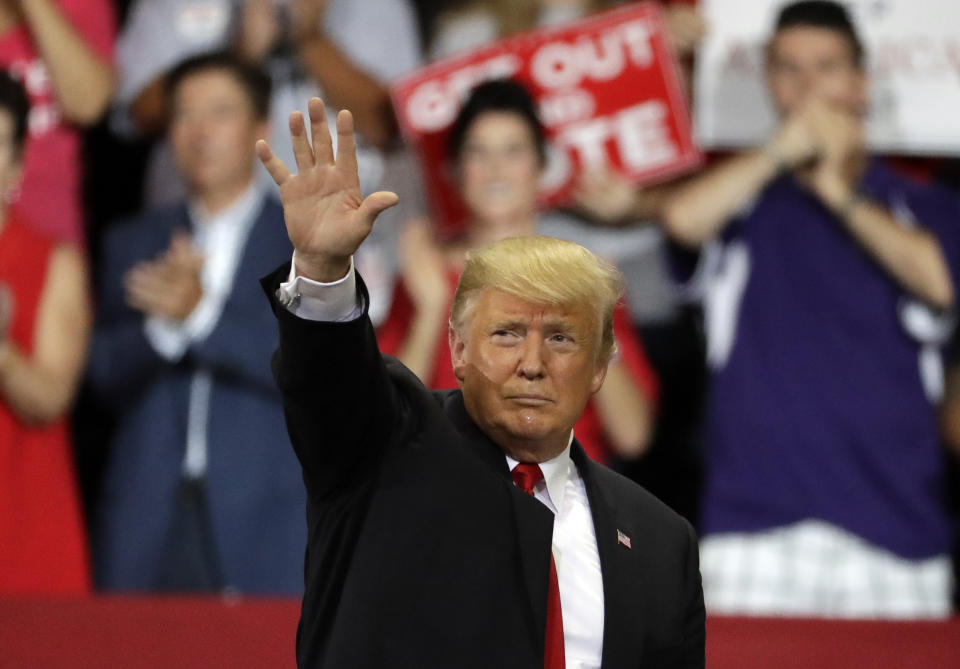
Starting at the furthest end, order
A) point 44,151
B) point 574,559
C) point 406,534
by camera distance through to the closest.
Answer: point 44,151 → point 574,559 → point 406,534

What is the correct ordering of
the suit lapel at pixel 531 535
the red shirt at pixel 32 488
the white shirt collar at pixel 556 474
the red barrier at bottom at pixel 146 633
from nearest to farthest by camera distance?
the suit lapel at pixel 531 535, the white shirt collar at pixel 556 474, the red barrier at bottom at pixel 146 633, the red shirt at pixel 32 488

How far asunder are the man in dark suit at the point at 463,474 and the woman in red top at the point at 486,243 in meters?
1.40

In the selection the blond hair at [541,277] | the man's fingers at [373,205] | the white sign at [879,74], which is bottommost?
the blond hair at [541,277]

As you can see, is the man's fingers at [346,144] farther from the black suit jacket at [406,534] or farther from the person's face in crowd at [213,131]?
the person's face in crowd at [213,131]

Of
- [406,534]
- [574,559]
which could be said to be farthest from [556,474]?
[406,534]

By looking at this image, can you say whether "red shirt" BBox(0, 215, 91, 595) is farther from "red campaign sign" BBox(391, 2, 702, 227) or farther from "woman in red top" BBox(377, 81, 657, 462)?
"red campaign sign" BBox(391, 2, 702, 227)

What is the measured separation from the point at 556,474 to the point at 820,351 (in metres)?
1.71

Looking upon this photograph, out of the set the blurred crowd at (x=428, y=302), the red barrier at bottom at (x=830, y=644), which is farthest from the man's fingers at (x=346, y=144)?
the blurred crowd at (x=428, y=302)

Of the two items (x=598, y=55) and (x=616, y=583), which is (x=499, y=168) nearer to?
(x=598, y=55)

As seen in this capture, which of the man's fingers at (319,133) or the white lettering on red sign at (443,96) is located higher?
the white lettering on red sign at (443,96)

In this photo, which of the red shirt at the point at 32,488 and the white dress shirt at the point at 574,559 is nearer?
the white dress shirt at the point at 574,559

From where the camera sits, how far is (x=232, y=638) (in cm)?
209

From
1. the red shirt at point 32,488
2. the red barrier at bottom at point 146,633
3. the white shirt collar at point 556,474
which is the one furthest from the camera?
the red shirt at point 32,488

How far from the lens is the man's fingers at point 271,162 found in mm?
1311
